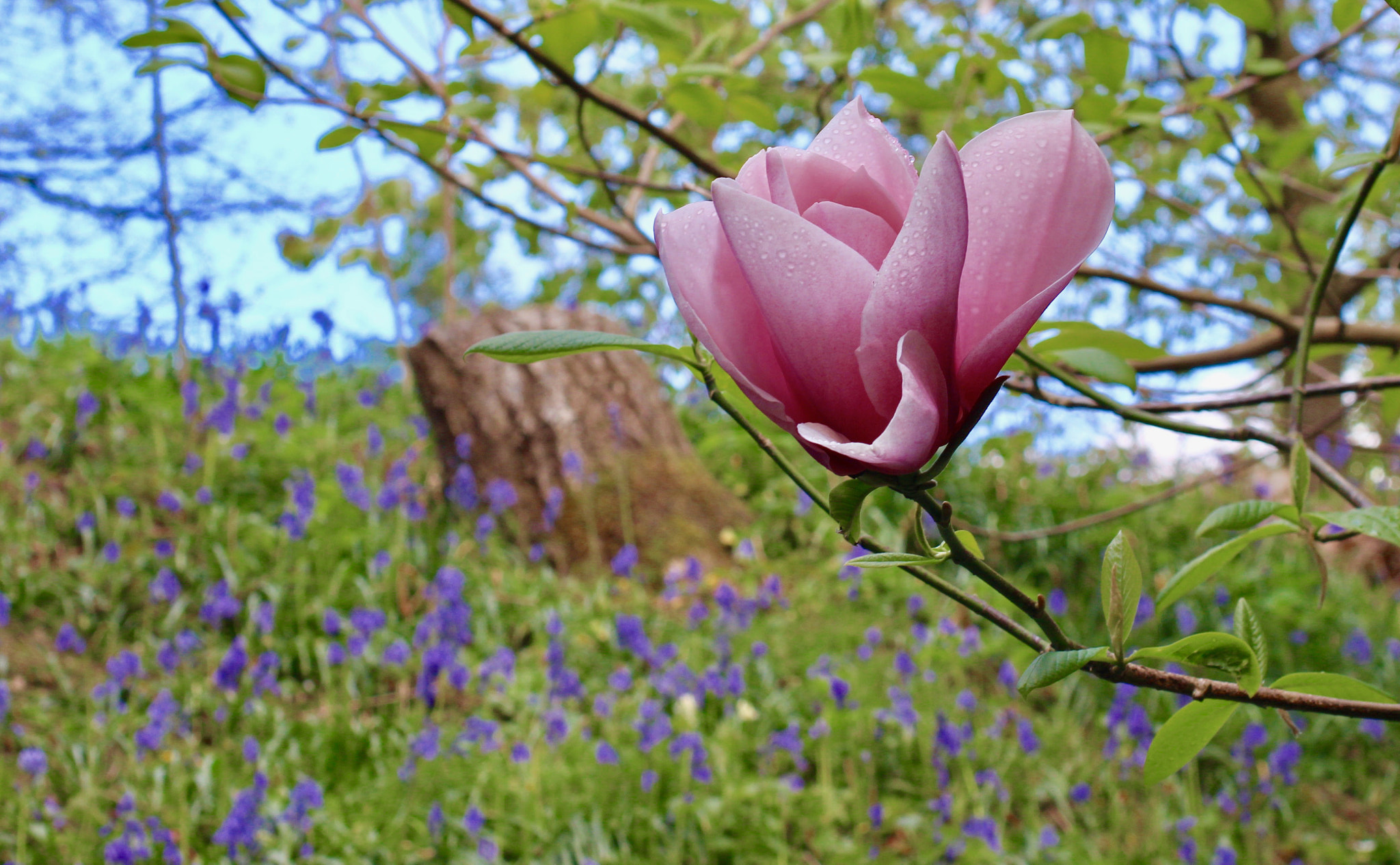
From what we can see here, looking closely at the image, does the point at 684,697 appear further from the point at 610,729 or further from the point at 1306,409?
the point at 1306,409

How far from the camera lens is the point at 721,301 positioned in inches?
12.4

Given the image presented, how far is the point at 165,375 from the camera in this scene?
566 cm

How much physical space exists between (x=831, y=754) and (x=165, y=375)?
5124 millimetres

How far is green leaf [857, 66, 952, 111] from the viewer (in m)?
0.92

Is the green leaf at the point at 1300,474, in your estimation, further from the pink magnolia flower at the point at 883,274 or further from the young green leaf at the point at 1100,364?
the pink magnolia flower at the point at 883,274

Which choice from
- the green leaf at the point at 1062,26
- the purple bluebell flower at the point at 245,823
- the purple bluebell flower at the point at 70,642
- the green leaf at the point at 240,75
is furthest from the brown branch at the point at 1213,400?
the purple bluebell flower at the point at 70,642

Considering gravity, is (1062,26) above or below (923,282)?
above

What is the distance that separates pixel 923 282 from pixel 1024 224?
0.05 metres

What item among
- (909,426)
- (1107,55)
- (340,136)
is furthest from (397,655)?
(909,426)

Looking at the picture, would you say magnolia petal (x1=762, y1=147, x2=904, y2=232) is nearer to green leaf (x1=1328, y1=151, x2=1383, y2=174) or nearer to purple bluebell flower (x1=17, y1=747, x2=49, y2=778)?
green leaf (x1=1328, y1=151, x2=1383, y2=174)

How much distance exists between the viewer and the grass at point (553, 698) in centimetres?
249

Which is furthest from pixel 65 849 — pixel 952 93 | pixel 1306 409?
pixel 1306 409

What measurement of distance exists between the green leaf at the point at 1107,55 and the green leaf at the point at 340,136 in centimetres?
90

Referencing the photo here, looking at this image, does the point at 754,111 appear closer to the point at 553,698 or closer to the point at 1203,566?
the point at 1203,566
